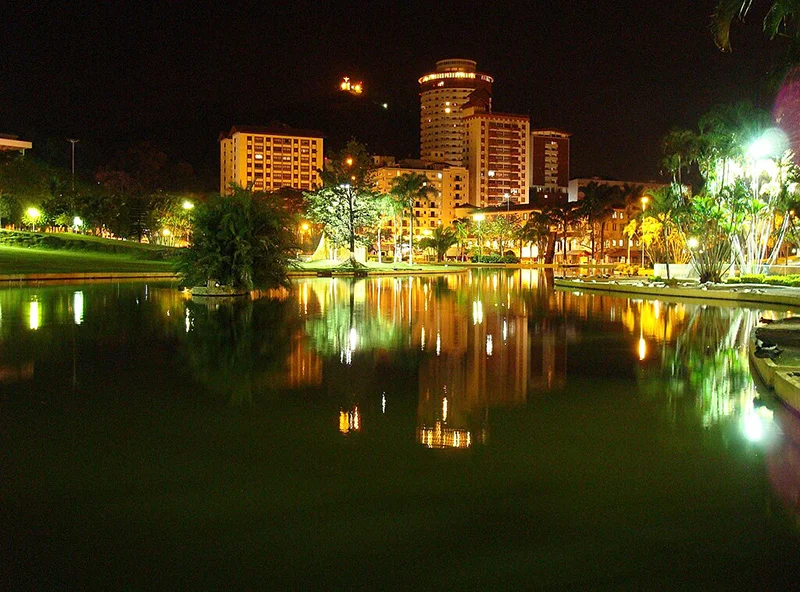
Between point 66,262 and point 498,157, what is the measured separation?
13818 centimetres

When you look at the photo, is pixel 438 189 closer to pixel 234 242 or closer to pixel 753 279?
pixel 753 279

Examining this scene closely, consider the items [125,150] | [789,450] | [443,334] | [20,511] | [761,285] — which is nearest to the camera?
[20,511]

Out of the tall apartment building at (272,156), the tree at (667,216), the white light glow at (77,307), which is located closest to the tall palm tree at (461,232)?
the tree at (667,216)

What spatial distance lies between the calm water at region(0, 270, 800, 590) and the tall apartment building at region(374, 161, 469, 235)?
14506cm

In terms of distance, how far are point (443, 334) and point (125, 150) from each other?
144302 millimetres

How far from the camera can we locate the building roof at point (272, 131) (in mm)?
172675

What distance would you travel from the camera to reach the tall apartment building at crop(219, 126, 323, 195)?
172 meters

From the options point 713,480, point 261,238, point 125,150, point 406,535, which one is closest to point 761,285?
point 261,238

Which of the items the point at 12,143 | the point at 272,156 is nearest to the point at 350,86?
the point at 12,143

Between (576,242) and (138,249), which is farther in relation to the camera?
(576,242)

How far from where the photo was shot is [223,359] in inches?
550

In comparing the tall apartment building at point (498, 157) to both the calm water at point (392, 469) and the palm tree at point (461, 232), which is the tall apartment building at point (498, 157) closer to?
the palm tree at point (461, 232)

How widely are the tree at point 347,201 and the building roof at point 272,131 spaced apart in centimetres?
10736

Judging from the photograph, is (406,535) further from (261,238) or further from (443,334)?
(261,238)
